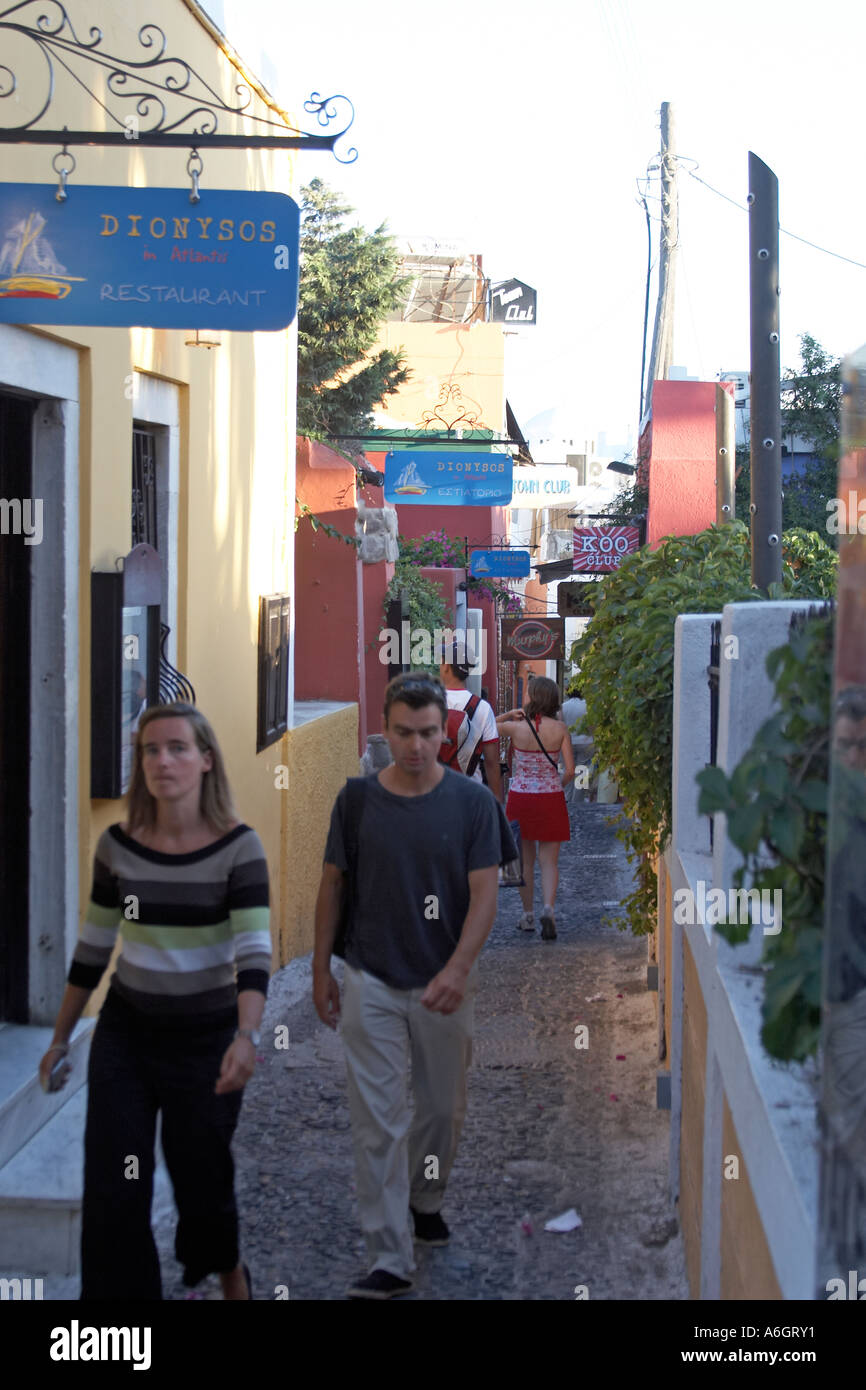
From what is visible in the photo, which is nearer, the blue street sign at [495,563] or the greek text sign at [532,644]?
the blue street sign at [495,563]

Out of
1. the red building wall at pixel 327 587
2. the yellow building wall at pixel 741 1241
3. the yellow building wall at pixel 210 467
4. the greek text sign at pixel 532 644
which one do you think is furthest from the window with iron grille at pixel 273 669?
the greek text sign at pixel 532 644

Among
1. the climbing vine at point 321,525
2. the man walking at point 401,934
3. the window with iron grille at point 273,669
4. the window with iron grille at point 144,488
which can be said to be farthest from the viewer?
the climbing vine at point 321,525

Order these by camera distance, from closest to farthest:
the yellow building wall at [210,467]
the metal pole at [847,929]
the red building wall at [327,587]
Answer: the metal pole at [847,929], the yellow building wall at [210,467], the red building wall at [327,587]

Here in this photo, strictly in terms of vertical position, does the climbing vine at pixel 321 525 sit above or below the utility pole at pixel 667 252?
below

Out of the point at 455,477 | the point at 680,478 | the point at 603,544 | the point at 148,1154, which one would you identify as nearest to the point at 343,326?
the point at 455,477

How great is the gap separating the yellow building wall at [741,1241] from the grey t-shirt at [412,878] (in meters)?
1.21

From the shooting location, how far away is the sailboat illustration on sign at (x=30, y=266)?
393cm

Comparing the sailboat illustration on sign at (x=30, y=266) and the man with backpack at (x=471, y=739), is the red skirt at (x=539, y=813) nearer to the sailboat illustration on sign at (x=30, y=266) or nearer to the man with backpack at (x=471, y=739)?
the man with backpack at (x=471, y=739)

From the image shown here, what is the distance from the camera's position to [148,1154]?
10.9 feet

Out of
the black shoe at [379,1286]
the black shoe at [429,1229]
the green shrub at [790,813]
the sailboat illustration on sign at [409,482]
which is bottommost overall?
the black shoe at [429,1229]

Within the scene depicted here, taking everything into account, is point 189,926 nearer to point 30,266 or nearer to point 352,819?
point 352,819

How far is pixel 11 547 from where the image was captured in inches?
191

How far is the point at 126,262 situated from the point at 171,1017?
2.12 m

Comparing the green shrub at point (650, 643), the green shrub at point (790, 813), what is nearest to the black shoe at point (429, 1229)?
the green shrub at point (650, 643)
